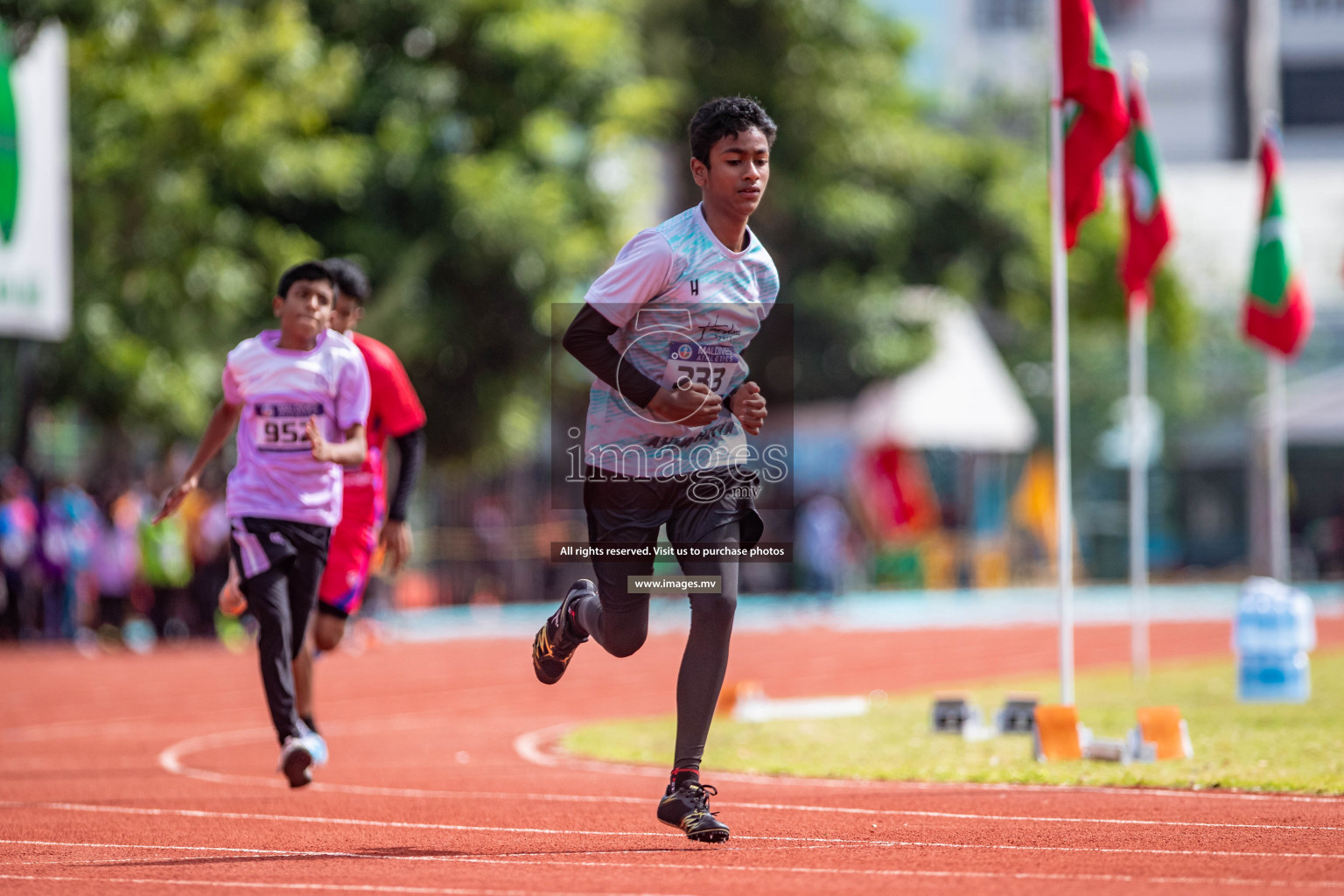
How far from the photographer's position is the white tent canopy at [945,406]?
1454 inches

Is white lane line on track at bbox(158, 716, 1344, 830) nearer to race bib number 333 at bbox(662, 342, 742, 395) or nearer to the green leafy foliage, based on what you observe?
race bib number 333 at bbox(662, 342, 742, 395)

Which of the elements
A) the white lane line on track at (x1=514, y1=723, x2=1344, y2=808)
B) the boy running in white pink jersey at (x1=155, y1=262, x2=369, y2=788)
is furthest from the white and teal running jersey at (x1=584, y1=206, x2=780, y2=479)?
the white lane line on track at (x1=514, y1=723, x2=1344, y2=808)

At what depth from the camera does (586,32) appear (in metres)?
28.2

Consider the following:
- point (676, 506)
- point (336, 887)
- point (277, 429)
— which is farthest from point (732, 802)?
point (336, 887)

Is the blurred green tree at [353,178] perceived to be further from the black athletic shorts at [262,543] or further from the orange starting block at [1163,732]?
the orange starting block at [1163,732]

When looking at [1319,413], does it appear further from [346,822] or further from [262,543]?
[346,822]

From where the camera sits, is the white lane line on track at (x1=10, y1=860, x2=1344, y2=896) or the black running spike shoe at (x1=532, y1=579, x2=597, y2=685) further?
the black running spike shoe at (x1=532, y1=579, x2=597, y2=685)

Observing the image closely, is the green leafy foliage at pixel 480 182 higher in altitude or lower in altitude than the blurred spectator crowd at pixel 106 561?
higher

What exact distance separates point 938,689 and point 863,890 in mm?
11710

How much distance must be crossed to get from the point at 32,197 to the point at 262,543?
27.4 ft

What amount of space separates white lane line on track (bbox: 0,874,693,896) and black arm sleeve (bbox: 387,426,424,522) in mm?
3105

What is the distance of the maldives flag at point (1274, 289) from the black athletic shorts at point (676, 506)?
1155 centimetres

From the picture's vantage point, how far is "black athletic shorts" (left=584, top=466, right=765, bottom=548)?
21.6 ft

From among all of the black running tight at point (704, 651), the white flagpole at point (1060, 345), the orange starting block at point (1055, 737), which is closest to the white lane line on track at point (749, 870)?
the black running tight at point (704, 651)
